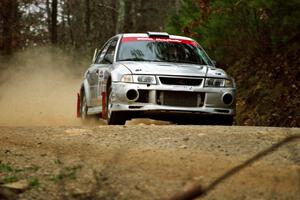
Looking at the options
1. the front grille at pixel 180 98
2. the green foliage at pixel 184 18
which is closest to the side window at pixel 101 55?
the front grille at pixel 180 98

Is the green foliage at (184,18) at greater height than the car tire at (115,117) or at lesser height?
Answer: greater

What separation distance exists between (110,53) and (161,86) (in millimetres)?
2139

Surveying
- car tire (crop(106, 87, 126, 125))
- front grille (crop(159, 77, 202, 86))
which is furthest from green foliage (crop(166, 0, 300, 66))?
car tire (crop(106, 87, 126, 125))

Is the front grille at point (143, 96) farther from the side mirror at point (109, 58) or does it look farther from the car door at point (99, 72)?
the side mirror at point (109, 58)

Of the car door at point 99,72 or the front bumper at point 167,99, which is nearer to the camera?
the front bumper at point 167,99

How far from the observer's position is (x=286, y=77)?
48.0ft

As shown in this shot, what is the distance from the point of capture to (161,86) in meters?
10.5

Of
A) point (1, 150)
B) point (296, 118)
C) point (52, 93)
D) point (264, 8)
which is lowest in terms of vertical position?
point (52, 93)

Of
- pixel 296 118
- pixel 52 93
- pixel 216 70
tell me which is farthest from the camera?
pixel 52 93

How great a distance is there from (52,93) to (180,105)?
48.4 feet

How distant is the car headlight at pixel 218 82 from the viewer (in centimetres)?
1085

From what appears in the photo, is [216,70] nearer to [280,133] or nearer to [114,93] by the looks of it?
[114,93]

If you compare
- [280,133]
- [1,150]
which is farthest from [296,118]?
[1,150]

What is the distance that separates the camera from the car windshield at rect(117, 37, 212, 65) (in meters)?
11.6
